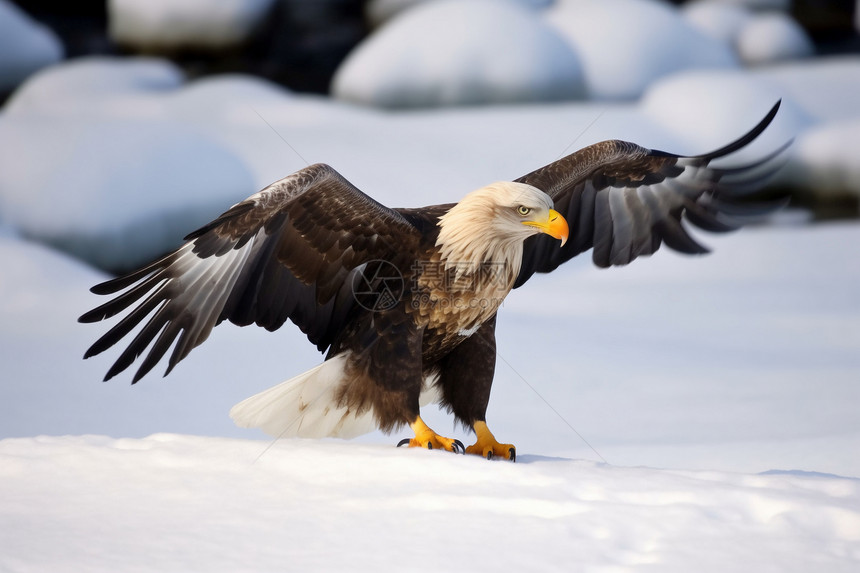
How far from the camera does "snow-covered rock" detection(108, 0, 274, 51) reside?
11.9 m

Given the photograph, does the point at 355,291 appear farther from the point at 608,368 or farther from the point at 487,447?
the point at 608,368

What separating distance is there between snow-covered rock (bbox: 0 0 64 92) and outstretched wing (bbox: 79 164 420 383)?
Answer: 952 centimetres

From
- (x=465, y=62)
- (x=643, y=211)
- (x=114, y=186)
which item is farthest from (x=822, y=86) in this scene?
(x=643, y=211)

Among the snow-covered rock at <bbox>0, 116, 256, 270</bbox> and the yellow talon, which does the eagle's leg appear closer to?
the yellow talon

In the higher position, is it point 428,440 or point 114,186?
point 114,186

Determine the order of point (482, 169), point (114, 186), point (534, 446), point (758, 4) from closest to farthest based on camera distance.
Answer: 1. point (534, 446)
2. point (114, 186)
3. point (482, 169)
4. point (758, 4)

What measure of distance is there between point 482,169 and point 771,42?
22.0 ft

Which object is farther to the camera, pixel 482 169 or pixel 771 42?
pixel 771 42

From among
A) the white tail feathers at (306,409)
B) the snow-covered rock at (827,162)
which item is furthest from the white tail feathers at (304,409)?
the snow-covered rock at (827,162)

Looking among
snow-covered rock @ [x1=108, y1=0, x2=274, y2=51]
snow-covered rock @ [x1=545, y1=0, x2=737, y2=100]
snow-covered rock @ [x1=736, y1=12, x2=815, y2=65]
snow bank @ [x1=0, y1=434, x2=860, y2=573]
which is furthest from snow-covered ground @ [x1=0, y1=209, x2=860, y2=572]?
snow-covered rock @ [x1=108, y1=0, x2=274, y2=51]

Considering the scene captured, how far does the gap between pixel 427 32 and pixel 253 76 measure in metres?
3.57

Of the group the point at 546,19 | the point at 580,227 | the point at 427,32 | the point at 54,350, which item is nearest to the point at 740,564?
the point at 580,227

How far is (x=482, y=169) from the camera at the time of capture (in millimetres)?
7523

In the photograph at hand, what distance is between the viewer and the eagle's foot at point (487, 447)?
2777 mm
